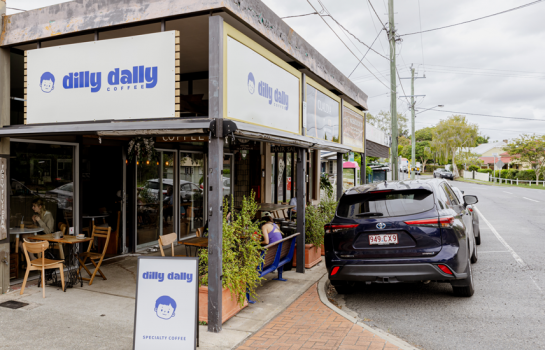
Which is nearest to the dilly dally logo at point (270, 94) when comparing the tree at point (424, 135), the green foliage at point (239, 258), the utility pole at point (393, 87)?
the green foliage at point (239, 258)

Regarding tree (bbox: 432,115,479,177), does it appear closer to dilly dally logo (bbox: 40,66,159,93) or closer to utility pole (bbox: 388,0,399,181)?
utility pole (bbox: 388,0,399,181)

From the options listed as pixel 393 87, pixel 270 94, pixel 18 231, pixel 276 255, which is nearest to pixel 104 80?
pixel 270 94

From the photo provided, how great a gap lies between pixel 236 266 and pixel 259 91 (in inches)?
98.3

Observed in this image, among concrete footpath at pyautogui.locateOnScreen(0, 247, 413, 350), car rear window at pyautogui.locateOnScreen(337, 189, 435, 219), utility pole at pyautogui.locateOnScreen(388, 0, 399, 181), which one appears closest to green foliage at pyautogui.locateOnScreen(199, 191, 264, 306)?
concrete footpath at pyautogui.locateOnScreen(0, 247, 413, 350)

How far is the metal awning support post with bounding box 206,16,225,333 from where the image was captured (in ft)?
15.2

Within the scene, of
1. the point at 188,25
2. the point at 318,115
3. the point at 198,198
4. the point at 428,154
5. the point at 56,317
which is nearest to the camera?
the point at 56,317

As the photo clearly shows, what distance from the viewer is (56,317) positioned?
511cm

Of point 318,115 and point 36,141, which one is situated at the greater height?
point 318,115

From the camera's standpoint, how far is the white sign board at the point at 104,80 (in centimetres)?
491

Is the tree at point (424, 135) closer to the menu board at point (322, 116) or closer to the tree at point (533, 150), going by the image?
the tree at point (533, 150)

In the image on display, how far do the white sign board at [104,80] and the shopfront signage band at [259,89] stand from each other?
0.74 meters

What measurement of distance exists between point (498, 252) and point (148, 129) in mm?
8332

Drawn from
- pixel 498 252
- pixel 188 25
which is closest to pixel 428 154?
pixel 498 252

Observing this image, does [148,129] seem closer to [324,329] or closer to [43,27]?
[43,27]
